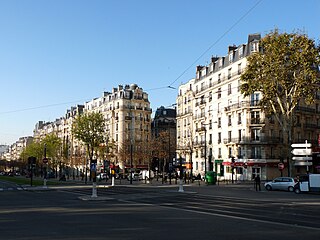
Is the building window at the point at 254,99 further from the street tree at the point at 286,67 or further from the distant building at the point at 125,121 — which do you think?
the distant building at the point at 125,121

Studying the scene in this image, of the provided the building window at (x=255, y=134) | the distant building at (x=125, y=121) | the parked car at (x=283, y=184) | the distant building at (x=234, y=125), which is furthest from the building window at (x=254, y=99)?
the distant building at (x=125, y=121)

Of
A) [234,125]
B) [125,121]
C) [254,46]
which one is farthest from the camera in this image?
[125,121]

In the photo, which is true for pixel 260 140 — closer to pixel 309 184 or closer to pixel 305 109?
pixel 305 109

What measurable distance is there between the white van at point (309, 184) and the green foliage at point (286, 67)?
26.6 ft

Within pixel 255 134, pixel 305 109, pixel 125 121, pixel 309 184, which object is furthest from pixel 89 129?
pixel 309 184

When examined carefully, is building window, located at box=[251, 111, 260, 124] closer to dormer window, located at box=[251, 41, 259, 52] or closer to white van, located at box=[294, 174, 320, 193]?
dormer window, located at box=[251, 41, 259, 52]

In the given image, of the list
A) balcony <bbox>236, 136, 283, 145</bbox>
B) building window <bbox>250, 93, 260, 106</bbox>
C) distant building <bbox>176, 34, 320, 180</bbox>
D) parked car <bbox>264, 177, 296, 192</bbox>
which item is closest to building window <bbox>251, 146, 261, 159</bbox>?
distant building <bbox>176, 34, 320, 180</bbox>

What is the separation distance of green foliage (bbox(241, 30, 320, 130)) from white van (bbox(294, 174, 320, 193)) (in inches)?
319

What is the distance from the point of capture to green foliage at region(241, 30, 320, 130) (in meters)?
41.1

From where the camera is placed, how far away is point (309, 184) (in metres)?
36.0

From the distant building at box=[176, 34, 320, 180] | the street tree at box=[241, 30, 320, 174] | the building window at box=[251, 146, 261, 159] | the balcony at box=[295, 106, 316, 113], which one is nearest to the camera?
the street tree at box=[241, 30, 320, 174]

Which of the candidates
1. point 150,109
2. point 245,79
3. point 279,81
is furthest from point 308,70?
point 150,109

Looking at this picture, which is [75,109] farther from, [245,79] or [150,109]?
[245,79]

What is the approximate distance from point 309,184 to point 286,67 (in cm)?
1265
